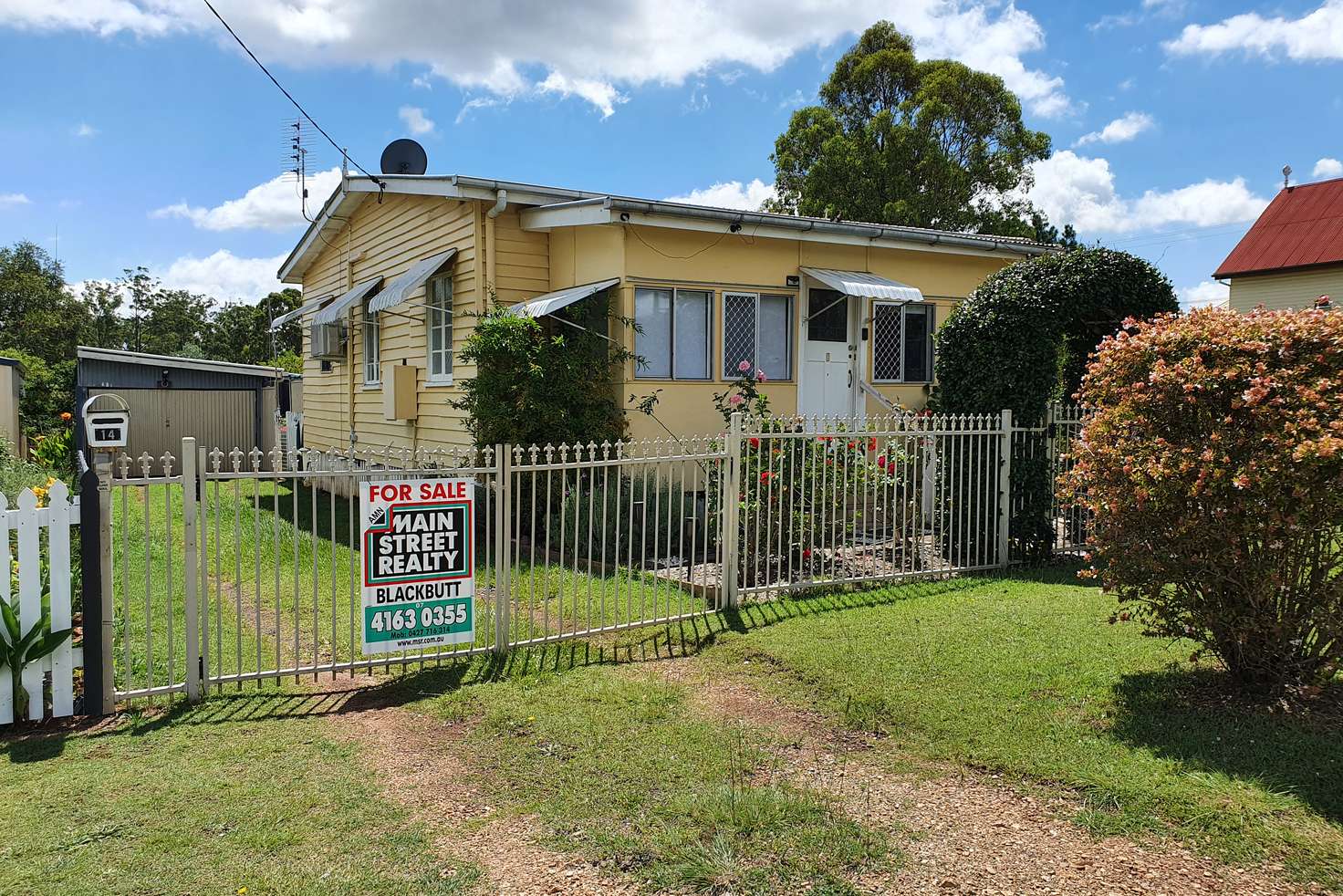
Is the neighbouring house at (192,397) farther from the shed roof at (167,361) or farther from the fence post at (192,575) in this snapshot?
the fence post at (192,575)

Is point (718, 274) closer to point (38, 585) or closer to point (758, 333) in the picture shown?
point (758, 333)

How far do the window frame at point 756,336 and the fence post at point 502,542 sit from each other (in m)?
5.68

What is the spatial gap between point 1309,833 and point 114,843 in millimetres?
4871

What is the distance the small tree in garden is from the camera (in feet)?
15.0

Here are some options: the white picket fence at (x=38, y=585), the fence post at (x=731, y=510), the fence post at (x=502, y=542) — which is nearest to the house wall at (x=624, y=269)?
the fence post at (x=731, y=510)

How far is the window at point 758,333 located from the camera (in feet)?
38.6

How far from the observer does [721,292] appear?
38.1ft

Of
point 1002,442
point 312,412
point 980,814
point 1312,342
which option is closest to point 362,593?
point 980,814

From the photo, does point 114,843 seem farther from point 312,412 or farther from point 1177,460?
point 312,412

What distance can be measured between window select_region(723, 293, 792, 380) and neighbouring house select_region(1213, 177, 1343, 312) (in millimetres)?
16601

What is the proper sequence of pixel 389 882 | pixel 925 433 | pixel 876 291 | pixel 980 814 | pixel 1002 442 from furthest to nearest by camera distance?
pixel 876 291 < pixel 1002 442 < pixel 925 433 < pixel 980 814 < pixel 389 882

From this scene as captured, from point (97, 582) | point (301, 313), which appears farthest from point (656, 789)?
point (301, 313)

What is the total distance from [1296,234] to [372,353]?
22.9 m

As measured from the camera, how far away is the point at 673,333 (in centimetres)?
1135
